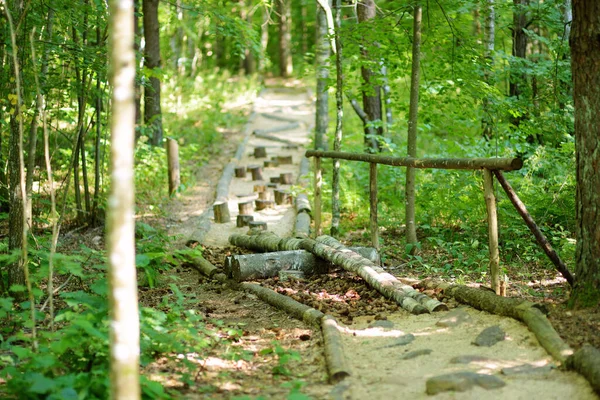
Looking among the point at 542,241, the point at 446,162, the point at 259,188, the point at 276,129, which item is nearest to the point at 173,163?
the point at 259,188

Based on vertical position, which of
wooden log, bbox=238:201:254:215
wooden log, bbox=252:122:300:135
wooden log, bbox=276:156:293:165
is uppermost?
wooden log, bbox=252:122:300:135

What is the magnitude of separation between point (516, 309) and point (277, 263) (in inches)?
122

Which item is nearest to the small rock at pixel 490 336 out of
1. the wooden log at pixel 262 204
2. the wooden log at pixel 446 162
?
the wooden log at pixel 446 162

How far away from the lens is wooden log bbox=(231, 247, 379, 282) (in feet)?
24.0

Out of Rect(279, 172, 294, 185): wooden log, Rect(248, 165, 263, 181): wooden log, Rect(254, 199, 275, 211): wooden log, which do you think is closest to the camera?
Rect(254, 199, 275, 211): wooden log

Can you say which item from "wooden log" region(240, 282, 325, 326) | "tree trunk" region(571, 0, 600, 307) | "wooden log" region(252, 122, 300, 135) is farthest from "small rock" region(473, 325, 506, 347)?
"wooden log" region(252, 122, 300, 135)

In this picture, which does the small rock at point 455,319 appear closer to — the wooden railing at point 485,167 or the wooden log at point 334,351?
the wooden railing at point 485,167

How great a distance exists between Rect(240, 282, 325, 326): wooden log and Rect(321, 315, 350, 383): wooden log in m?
0.21

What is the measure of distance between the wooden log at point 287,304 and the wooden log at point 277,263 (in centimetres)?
23

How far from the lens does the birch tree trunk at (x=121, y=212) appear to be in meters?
2.79

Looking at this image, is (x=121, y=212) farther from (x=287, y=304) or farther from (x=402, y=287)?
(x=402, y=287)

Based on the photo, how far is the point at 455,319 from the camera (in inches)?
205

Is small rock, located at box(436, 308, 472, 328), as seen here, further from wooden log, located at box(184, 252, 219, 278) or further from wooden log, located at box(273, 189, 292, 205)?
wooden log, located at box(273, 189, 292, 205)

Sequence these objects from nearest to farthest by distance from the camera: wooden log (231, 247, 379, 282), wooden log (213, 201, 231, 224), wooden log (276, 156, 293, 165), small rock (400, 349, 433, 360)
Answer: small rock (400, 349, 433, 360)
wooden log (231, 247, 379, 282)
wooden log (213, 201, 231, 224)
wooden log (276, 156, 293, 165)
